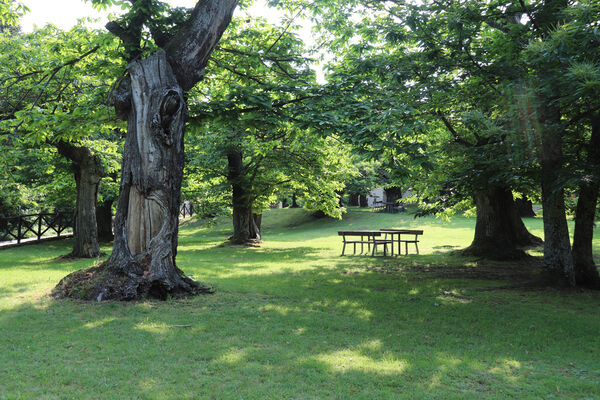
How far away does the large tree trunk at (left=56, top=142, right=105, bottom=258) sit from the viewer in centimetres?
1390

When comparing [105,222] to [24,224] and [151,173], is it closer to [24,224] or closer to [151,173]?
[24,224]

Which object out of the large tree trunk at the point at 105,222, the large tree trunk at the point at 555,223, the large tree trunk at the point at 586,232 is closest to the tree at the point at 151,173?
the large tree trunk at the point at 555,223

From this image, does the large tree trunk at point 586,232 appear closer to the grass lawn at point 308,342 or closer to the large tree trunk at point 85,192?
the grass lawn at point 308,342

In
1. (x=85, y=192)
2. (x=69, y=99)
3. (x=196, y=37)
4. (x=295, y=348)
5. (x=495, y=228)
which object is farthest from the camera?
(x=495, y=228)

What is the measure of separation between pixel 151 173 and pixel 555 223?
8.52 m

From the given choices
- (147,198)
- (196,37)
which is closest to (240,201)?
(196,37)

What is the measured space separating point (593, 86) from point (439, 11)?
473cm

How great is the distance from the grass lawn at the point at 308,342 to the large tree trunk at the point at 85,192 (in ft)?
12.4

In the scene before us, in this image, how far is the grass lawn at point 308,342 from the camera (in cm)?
395

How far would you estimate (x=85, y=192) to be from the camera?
1384cm

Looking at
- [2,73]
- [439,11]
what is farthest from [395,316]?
[2,73]

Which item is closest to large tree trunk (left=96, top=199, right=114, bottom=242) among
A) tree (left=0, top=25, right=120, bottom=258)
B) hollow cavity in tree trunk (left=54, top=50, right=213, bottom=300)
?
tree (left=0, top=25, right=120, bottom=258)

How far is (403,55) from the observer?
10.3m

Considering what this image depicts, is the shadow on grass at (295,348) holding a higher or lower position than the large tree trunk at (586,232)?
lower
